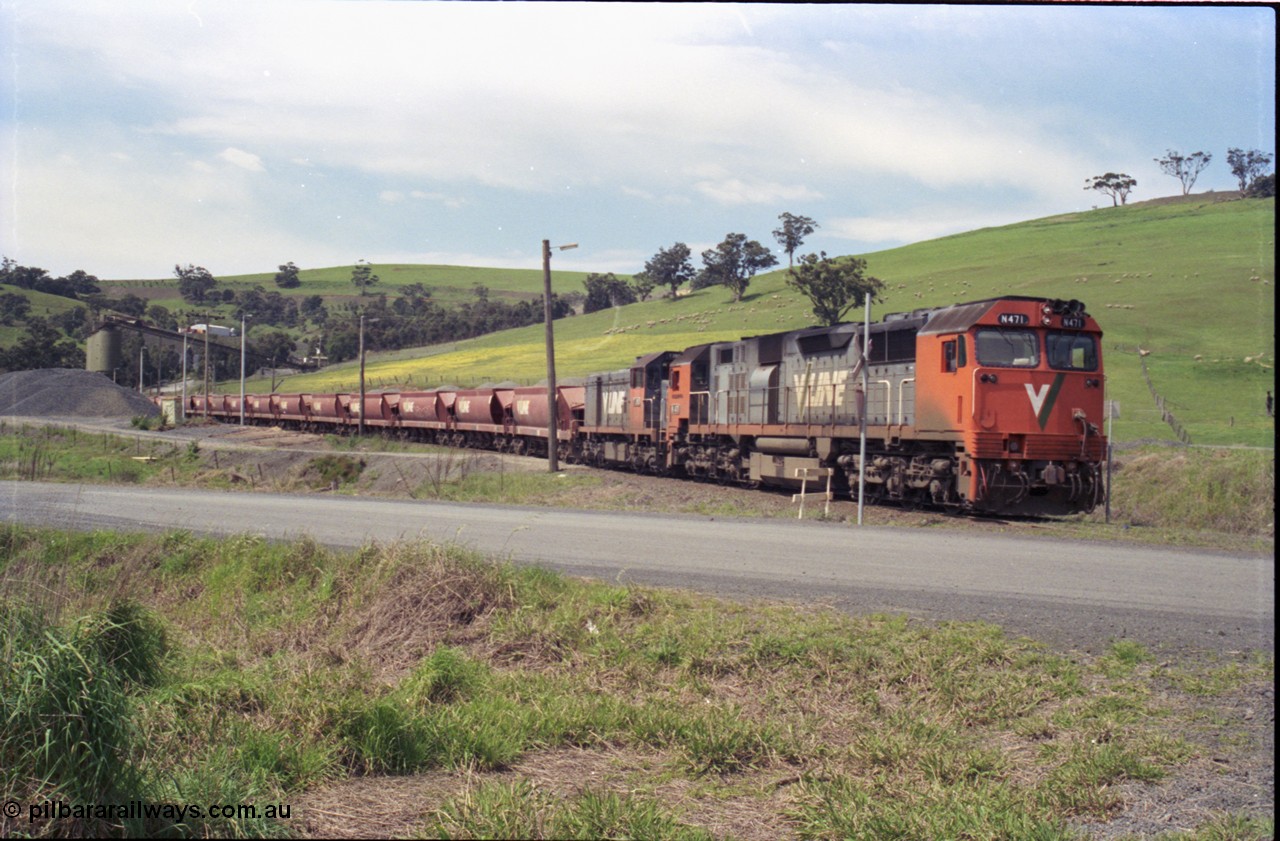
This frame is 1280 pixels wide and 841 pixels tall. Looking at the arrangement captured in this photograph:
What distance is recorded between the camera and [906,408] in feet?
69.8

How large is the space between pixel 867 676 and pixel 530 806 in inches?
149

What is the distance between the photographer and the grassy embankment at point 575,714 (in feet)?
16.1

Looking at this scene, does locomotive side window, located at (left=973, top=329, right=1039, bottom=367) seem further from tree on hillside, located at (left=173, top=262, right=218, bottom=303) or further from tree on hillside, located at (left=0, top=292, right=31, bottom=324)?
tree on hillside, located at (left=173, top=262, right=218, bottom=303)

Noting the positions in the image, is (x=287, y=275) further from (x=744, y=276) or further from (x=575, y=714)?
(x=744, y=276)

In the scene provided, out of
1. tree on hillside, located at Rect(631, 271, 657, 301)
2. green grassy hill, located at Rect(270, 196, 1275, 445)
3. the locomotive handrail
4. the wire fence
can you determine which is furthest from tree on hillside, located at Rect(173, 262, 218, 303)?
tree on hillside, located at Rect(631, 271, 657, 301)

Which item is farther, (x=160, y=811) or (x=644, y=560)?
(x=644, y=560)

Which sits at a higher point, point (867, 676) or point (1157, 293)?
point (1157, 293)

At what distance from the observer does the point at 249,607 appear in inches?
421

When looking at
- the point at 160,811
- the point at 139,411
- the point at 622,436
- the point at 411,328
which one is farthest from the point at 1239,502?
the point at 411,328

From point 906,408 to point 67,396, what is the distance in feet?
102

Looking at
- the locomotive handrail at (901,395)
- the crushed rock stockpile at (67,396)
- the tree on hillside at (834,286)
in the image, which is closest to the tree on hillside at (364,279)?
the crushed rock stockpile at (67,396)

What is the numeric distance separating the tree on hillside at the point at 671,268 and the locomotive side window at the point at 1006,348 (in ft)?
210

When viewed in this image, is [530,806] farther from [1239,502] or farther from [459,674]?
[1239,502]

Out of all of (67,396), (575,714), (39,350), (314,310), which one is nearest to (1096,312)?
(314,310)
